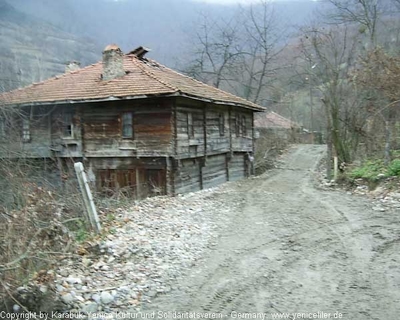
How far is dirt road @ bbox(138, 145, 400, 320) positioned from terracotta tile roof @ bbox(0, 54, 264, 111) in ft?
23.0

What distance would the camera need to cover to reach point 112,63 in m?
17.8

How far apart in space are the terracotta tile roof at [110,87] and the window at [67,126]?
965mm

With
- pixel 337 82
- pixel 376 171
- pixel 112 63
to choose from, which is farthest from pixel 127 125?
pixel 337 82

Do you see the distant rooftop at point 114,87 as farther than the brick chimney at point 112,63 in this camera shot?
No

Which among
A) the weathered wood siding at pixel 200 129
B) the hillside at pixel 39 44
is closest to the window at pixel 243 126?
the weathered wood siding at pixel 200 129

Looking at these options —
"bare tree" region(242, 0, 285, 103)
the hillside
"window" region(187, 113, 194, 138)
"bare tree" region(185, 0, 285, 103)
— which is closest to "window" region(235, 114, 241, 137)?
"window" region(187, 113, 194, 138)

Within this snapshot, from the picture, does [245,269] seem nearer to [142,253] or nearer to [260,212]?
[142,253]

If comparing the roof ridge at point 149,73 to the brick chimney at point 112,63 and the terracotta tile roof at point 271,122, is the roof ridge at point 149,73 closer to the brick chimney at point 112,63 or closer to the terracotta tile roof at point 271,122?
the brick chimney at point 112,63

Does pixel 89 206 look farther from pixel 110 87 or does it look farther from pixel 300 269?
pixel 110 87

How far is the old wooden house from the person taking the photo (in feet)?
52.4

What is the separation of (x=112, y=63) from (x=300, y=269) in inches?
545

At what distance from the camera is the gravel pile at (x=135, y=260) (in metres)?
5.66

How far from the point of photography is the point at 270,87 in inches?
1468

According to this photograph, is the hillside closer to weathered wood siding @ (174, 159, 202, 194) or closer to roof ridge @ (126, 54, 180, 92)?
roof ridge @ (126, 54, 180, 92)
